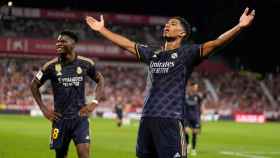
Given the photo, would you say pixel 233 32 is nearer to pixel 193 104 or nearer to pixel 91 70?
pixel 91 70

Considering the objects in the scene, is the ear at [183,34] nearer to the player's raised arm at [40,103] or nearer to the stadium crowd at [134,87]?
the player's raised arm at [40,103]

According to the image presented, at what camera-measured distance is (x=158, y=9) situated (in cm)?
6844

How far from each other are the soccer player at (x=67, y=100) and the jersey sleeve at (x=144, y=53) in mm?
2607

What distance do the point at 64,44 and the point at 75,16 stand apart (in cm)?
5469

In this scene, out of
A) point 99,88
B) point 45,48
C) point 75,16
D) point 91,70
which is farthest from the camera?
point 75,16

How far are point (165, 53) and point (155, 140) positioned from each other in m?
1.08

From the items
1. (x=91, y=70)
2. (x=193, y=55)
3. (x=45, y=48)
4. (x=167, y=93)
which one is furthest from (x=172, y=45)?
(x=45, y=48)

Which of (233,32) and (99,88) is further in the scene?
(99,88)

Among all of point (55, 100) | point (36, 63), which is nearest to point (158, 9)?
point (36, 63)

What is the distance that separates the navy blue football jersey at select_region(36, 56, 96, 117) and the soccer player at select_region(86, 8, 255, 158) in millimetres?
2790

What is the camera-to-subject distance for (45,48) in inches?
2527

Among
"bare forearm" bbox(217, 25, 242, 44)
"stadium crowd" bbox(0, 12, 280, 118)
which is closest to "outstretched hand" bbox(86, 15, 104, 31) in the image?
"bare forearm" bbox(217, 25, 242, 44)

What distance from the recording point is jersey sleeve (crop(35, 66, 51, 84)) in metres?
11.0

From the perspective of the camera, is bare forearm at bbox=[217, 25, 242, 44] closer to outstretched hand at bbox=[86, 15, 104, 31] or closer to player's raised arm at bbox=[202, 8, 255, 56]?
player's raised arm at bbox=[202, 8, 255, 56]
